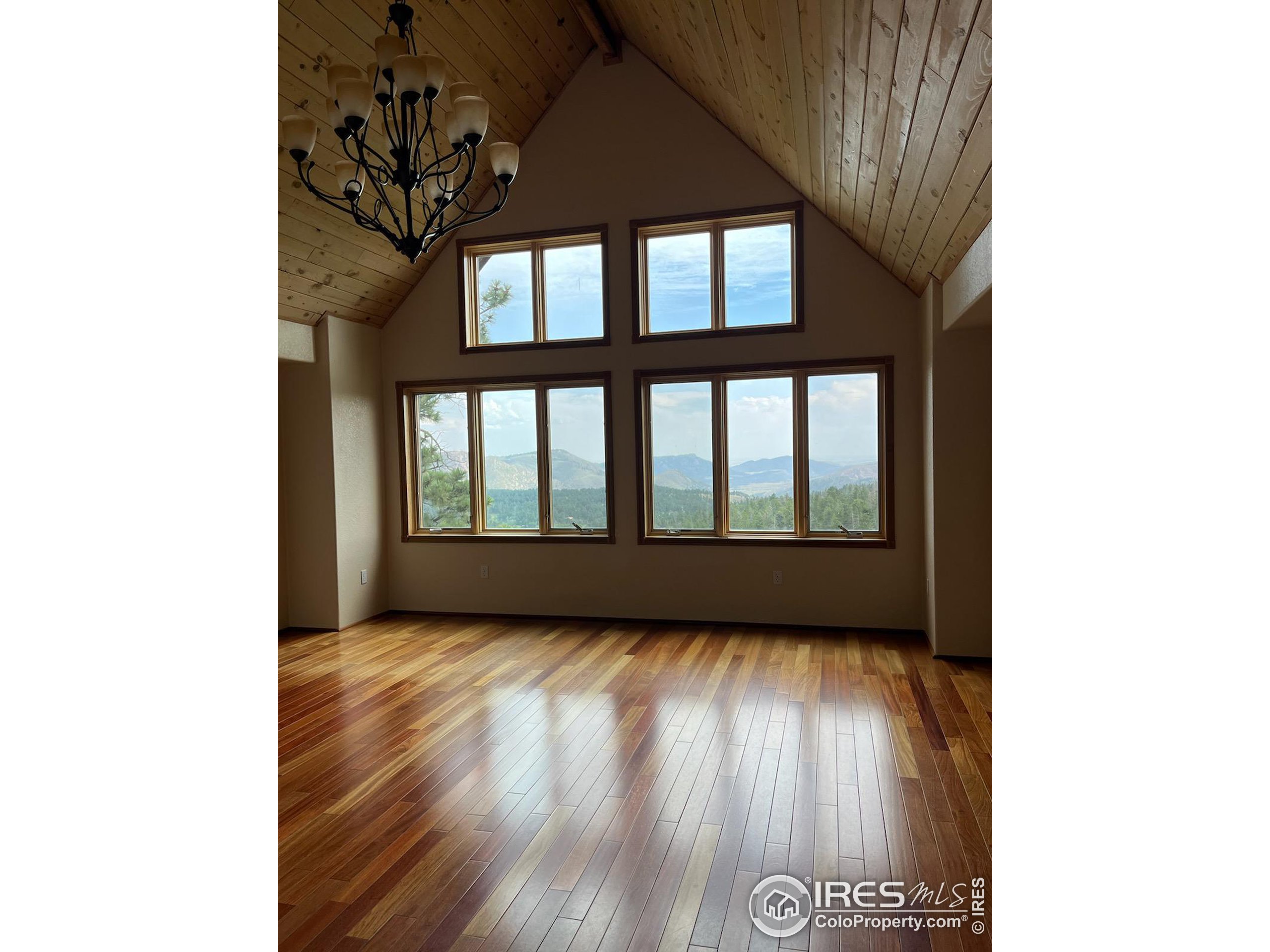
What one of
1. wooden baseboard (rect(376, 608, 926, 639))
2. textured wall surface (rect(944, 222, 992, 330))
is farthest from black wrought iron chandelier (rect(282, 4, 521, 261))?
wooden baseboard (rect(376, 608, 926, 639))

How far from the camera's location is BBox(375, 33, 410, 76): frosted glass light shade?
292cm

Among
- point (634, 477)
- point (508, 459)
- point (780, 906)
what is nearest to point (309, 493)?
point (508, 459)

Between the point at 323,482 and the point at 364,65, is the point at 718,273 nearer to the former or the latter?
the point at 364,65

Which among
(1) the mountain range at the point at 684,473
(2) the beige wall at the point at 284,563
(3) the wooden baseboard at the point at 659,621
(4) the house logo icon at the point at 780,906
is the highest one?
(1) the mountain range at the point at 684,473

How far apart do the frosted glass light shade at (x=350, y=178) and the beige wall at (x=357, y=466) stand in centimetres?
273

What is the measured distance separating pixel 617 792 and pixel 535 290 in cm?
446

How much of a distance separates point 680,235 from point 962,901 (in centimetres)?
503

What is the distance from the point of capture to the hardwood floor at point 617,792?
2.23 m

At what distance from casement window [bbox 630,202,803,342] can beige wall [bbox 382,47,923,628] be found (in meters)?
0.09

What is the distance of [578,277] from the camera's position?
6215 millimetres

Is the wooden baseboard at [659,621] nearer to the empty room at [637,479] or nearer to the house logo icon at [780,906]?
the empty room at [637,479]

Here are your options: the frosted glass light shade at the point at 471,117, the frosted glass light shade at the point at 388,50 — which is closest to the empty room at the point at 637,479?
the frosted glass light shade at the point at 471,117
